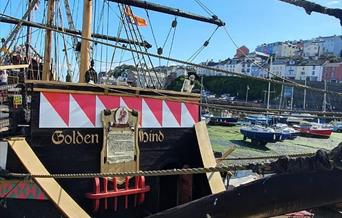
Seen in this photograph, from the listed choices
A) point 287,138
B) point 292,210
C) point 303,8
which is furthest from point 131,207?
point 287,138

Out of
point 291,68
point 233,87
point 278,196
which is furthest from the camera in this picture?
point 291,68

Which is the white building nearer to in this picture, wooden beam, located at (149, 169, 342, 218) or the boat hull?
the boat hull

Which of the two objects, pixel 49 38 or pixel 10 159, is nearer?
pixel 10 159

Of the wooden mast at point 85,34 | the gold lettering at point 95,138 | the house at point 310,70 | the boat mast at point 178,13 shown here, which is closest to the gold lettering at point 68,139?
the gold lettering at point 95,138

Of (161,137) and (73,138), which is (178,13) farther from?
(73,138)

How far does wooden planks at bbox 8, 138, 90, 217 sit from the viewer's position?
4320 mm

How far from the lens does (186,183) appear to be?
233 inches

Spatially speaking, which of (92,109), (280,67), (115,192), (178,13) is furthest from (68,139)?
(280,67)

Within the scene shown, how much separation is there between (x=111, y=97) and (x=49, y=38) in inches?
239

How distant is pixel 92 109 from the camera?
4848mm

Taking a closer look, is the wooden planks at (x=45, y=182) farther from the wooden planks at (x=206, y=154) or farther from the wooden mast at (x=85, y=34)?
the wooden mast at (x=85, y=34)

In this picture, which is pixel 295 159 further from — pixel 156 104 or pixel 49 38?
pixel 49 38

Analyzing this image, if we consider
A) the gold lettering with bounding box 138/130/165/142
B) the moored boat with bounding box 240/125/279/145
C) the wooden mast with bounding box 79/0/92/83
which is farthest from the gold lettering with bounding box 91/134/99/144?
the moored boat with bounding box 240/125/279/145

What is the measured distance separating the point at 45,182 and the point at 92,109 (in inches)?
37.6
